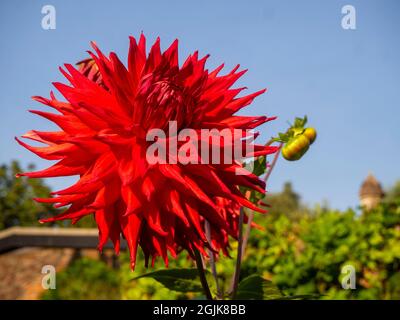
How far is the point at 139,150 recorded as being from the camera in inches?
37.1

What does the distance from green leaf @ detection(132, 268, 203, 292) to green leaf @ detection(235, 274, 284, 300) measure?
125 millimetres

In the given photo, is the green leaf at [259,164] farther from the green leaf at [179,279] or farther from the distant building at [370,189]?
the distant building at [370,189]

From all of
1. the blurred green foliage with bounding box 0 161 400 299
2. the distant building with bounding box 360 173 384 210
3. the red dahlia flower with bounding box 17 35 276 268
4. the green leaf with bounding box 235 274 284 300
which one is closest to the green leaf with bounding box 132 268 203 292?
the green leaf with bounding box 235 274 284 300

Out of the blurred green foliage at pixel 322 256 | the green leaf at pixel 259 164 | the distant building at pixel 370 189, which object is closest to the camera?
the green leaf at pixel 259 164

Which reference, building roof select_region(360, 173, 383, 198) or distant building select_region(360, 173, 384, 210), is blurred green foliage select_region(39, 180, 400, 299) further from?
building roof select_region(360, 173, 383, 198)

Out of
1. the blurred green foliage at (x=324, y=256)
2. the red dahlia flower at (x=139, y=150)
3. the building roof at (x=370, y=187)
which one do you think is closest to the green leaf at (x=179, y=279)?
the red dahlia flower at (x=139, y=150)

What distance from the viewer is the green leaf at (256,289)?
4.20ft

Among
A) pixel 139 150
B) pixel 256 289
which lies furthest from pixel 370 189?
pixel 139 150

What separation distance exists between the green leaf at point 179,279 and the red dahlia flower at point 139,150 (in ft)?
1.10

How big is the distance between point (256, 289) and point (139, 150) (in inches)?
23.2

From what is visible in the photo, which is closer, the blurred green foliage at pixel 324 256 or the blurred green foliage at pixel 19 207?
the blurred green foliage at pixel 324 256

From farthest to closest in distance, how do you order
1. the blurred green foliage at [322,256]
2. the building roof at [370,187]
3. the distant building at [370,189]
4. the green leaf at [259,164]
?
the building roof at [370,187], the distant building at [370,189], the blurred green foliage at [322,256], the green leaf at [259,164]

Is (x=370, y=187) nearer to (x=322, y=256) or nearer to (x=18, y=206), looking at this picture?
(x=18, y=206)
